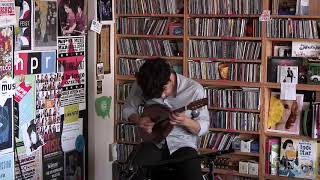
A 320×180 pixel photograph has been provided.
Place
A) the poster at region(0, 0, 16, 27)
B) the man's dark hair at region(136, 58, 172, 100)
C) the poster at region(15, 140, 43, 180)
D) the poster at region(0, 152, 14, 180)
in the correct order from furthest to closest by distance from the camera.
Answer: the poster at region(15, 140, 43, 180), the poster at region(0, 152, 14, 180), the poster at region(0, 0, 16, 27), the man's dark hair at region(136, 58, 172, 100)

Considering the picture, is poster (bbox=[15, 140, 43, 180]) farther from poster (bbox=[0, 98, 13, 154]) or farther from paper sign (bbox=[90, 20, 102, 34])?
paper sign (bbox=[90, 20, 102, 34])

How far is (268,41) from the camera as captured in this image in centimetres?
442

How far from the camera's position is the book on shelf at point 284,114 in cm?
443

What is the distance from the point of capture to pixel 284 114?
14.7ft

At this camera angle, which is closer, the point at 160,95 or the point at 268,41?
the point at 160,95

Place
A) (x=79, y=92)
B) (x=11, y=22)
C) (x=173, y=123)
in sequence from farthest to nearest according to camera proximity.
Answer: (x=79, y=92)
(x=11, y=22)
(x=173, y=123)

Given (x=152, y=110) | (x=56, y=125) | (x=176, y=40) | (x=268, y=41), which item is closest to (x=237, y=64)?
(x=268, y=41)

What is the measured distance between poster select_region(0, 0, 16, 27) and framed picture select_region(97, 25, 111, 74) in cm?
95

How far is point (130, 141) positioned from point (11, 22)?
160cm

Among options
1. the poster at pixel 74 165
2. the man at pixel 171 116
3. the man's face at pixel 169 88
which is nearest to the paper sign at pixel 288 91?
the man at pixel 171 116

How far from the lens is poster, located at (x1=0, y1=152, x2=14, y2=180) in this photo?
393 centimetres

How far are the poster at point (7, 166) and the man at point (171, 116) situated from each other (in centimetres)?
88

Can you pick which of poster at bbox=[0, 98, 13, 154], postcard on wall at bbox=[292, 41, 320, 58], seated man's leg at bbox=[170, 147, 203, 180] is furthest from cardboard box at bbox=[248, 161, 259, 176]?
poster at bbox=[0, 98, 13, 154]

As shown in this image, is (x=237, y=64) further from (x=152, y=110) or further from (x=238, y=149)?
(x=152, y=110)
